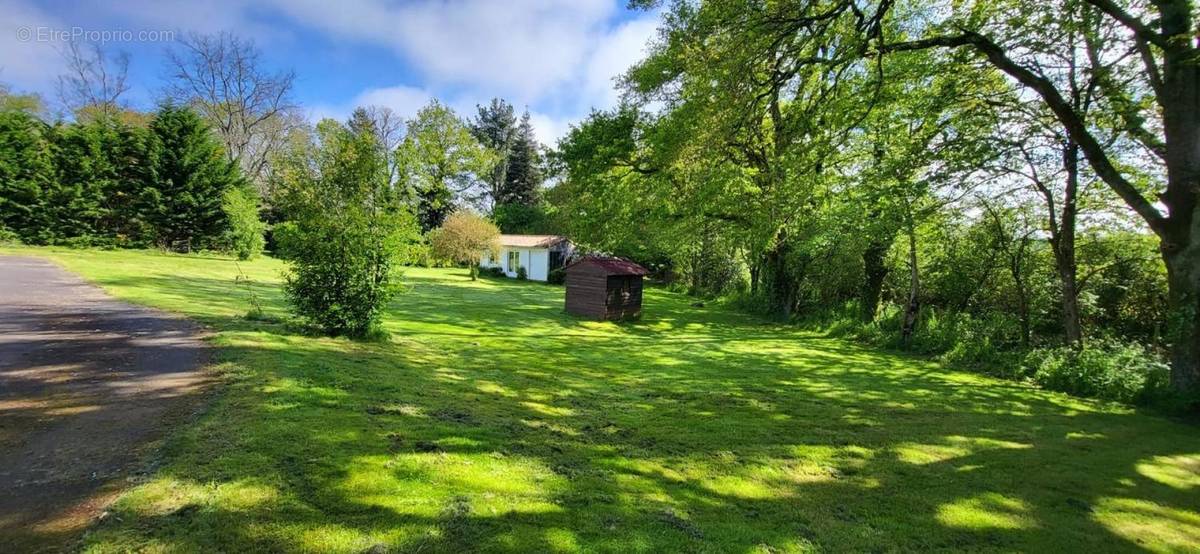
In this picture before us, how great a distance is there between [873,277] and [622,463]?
14382 millimetres

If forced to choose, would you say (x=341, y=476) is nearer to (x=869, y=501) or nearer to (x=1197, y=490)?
(x=869, y=501)

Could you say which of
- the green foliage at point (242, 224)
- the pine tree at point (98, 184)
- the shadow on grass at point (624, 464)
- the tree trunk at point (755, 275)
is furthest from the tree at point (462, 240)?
the shadow on grass at point (624, 464)

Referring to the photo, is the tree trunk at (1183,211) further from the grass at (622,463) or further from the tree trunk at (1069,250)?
the tree trunk at (1069,250)

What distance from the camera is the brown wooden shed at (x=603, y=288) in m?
15.8

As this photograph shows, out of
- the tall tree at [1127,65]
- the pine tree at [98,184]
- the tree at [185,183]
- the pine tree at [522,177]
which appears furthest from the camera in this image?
the pine tree at [522,177]

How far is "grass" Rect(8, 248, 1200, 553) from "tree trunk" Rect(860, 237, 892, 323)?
736 cm

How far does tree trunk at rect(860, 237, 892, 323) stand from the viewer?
1539cm

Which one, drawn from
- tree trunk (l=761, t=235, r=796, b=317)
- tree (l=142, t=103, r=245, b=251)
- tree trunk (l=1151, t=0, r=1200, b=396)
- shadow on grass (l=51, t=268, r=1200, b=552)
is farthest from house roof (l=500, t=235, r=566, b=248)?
tree trunk (l=1151, t=0, r=1200, b=396)

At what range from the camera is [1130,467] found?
4871mm

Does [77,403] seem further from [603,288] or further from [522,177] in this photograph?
[522,177]

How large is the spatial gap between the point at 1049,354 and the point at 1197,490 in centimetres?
635

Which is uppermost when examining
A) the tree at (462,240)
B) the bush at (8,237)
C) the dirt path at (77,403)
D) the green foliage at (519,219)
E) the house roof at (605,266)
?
the green foliage at (519,219)

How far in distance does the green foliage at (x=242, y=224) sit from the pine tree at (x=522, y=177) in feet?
80.7

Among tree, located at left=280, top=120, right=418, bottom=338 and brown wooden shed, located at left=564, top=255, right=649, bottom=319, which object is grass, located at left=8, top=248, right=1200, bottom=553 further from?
brown wooden shed, located at left=564, top=255, right=649, bottom=319
